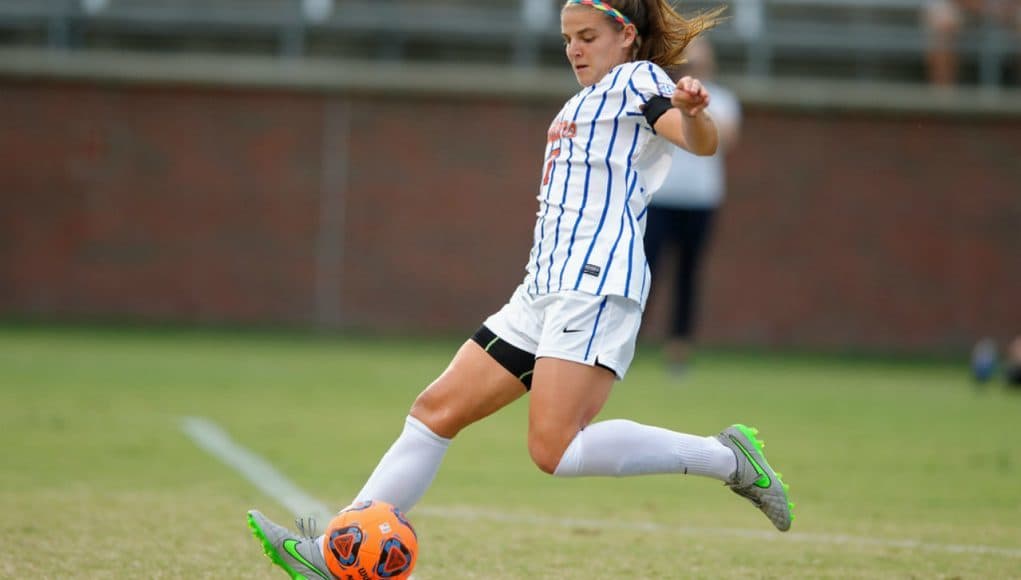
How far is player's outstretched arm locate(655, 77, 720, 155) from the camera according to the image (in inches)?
165

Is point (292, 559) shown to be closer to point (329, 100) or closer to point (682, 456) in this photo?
point (682, 456)

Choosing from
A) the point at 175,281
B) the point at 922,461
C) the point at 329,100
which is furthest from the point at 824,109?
the point at 922,461

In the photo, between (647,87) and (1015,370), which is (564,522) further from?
(1015,370)

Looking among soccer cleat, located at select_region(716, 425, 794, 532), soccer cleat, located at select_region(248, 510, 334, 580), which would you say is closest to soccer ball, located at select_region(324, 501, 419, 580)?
soccer cleat, located at select_region(248, 510, 334, 580)

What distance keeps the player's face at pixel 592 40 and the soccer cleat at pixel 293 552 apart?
1783mm

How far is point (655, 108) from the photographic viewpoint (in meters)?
4.45

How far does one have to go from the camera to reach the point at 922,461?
8.09m

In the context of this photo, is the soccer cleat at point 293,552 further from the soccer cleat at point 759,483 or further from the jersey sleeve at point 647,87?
the jersey sleeve at point 647,87

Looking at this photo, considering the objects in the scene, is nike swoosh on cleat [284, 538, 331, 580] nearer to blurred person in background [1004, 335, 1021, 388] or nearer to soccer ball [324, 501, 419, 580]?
soccer ball [324, 501, 419, 580]

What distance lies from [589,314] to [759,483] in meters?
0.91

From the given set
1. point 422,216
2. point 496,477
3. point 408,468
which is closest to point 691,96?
point 408,468

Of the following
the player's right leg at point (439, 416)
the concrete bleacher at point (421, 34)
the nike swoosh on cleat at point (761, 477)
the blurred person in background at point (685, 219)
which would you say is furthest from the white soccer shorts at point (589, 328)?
the concrete bleacher at point (421, 34)

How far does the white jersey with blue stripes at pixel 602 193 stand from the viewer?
450cm

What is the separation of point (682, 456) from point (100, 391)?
660 cm
